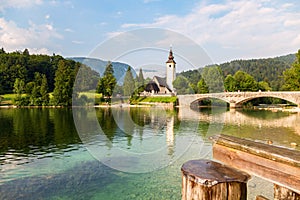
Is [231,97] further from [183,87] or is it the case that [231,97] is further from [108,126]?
[108,126]

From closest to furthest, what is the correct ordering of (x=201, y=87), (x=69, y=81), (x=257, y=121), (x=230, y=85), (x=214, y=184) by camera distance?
(x=214, y=184), (x=257, y=121), (x=201, y=87), (x=69, y=81), (x=230, y=85)

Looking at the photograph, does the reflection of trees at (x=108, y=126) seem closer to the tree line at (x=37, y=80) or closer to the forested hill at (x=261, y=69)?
the tree line at (x=37, y=80)

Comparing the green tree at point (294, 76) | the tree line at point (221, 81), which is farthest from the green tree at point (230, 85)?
the green tree at point (294, 76)

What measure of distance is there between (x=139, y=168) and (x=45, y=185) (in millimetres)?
4351

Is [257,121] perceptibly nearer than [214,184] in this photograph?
No

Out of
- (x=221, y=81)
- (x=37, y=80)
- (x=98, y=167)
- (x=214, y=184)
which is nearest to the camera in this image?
(x=214, y=184)

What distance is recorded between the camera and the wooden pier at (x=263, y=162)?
1469 millimetres

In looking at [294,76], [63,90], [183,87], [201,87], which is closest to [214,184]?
[183,87]

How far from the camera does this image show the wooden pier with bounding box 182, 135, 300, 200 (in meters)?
1.47

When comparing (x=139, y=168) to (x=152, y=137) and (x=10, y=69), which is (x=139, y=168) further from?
(x=10, y=69)

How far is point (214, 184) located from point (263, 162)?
36cm

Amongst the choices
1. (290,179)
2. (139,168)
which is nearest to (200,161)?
(290,179)

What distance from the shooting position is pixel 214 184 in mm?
1509

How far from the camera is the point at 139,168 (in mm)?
12289
